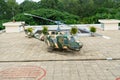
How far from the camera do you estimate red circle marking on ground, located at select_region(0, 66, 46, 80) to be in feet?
21.3

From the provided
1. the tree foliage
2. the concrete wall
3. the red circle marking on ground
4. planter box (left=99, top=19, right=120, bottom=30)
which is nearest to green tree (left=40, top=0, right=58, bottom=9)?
the tree foliage

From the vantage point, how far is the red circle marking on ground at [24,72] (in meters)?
6.49

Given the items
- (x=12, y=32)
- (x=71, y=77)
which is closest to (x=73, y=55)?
(x=71, y=77)

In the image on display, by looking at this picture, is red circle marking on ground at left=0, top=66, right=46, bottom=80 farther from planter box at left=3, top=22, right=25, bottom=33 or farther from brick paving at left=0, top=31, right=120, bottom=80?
planter box at left=3, top=22, right=25, bottom=33

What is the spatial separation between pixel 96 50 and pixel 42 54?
2.40m

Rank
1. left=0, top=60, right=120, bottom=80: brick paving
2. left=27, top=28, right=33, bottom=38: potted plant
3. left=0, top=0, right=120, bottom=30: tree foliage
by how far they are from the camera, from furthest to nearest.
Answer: left=0, top=0, right=120, bottom=30: tree foliage < left=27, top=28, right=33, bottom=38: potted plant < left=0, top=60, right=120, bottom=80: brick paving

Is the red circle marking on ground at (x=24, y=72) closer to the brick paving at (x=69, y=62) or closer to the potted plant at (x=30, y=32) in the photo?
the brick paving at (x=69, y=62)

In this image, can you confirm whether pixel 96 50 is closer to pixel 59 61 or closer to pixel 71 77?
pixel 59 61

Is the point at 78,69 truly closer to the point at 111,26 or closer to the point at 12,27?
the point at 111,26

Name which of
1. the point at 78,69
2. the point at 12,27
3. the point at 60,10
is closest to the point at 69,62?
the point at 78,69

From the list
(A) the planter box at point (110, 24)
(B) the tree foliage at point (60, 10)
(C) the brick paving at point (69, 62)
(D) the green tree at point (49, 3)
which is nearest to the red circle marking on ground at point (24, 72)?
(C) the brick paving at point (69, 62)

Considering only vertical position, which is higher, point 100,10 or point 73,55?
point 100,10

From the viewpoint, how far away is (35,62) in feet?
26.4

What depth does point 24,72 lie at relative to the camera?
684 cm
